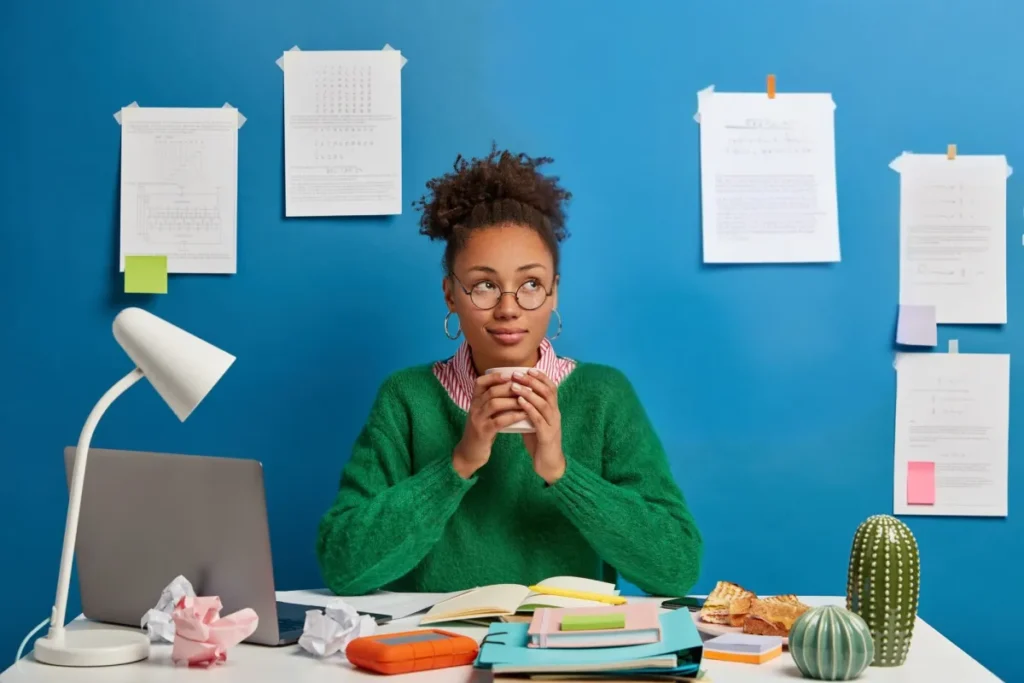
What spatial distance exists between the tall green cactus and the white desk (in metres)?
0.03

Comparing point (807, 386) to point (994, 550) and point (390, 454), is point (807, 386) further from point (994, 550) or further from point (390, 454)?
point (390, 454)

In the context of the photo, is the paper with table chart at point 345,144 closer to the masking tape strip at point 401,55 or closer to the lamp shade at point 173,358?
the masking tape strip at point 401,55

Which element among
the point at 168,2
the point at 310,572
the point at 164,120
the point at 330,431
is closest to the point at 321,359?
the point at 330,431

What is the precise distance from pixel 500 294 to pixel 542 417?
26 centimetres

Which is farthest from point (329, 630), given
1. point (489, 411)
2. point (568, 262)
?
point (568, 262)

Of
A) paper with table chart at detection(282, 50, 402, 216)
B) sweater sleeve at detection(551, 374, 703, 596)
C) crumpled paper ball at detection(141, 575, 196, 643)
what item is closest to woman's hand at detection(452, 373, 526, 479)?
sweater sleeve at detection(551, 374, 703, 596)

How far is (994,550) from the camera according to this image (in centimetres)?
225

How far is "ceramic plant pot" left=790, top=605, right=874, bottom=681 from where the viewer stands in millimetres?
1163

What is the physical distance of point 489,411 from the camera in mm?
1620

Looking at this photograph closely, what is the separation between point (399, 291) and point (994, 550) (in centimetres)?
132

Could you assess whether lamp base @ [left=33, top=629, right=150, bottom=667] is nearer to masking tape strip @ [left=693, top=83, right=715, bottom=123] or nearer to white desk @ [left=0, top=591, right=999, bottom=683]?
white desk @ [left=0, top=591, right=999, bottom=683]

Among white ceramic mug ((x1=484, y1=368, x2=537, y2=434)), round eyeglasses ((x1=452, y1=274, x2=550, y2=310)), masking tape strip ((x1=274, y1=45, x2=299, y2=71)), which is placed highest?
masking tape strip ((x1=274, y1=45, x2=299, y2=71))

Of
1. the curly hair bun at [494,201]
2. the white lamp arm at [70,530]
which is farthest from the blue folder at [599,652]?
the curly hair bun at [494,201]

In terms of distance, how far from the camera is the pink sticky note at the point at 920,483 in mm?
2256
